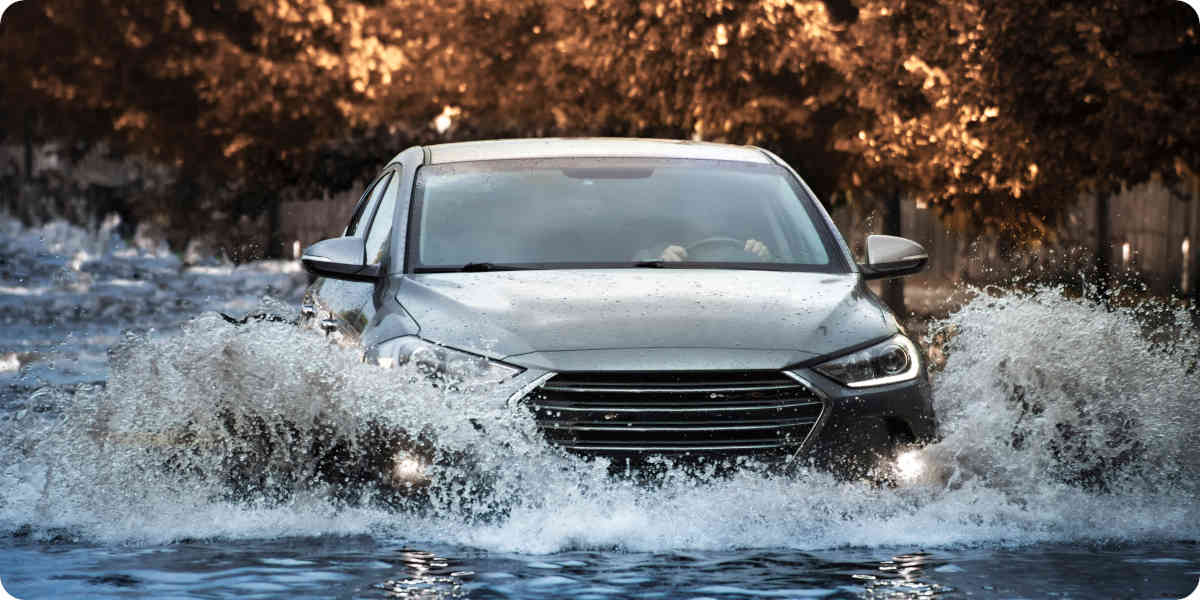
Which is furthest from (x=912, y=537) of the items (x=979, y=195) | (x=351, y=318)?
(x=979, y=195)

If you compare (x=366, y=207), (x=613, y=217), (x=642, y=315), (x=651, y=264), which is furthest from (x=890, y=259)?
(x=366, y=207)

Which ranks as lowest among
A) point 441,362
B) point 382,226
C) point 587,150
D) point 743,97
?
point 441,362

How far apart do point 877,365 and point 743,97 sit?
1611 centimetres

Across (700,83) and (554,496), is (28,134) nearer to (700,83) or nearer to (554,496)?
(700,83)

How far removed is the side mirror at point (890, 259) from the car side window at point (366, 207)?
242 centimetres

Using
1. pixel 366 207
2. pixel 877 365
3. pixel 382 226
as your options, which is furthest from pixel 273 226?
pixel 877 365

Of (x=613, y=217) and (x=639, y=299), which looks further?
(x=613, y=217)

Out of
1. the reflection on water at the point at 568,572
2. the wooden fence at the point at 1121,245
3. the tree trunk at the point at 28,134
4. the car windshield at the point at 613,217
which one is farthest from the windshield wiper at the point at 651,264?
the tree trunk at the point at 28,134

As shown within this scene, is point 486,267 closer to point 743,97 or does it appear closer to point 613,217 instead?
point 613,217

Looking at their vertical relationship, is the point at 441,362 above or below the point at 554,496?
above

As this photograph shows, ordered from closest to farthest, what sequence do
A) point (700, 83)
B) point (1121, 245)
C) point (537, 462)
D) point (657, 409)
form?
point (537, 462) < point (657, 409) < point (700, 83) < point (1121, 245)

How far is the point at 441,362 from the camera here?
7375mm

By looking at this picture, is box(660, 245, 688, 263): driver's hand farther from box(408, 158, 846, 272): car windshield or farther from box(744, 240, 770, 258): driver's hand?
box(744, 240, 770, 258): driver's hand

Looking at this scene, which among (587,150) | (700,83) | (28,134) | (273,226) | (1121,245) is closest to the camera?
(587,150)
